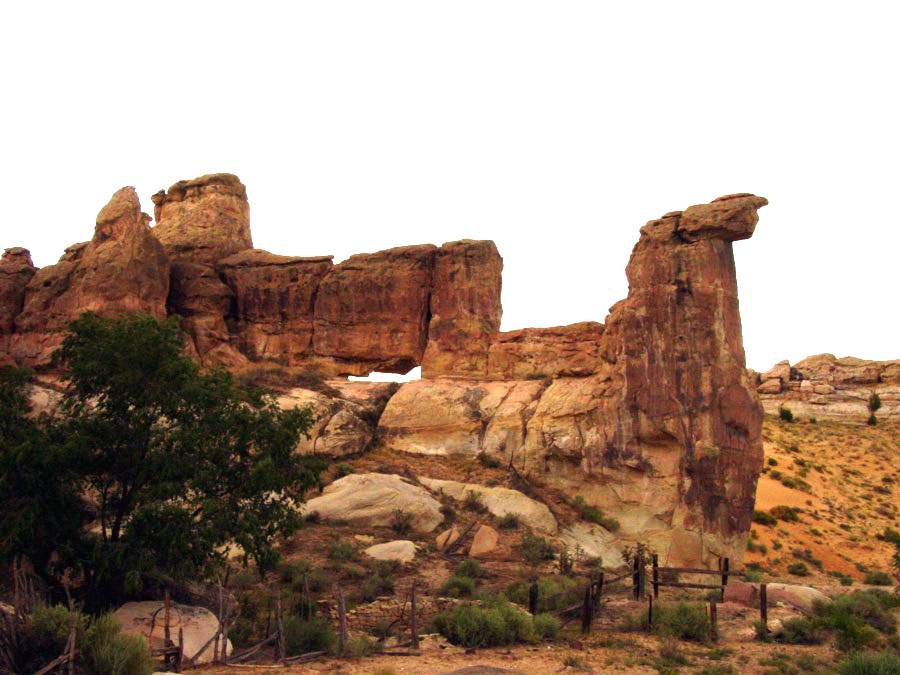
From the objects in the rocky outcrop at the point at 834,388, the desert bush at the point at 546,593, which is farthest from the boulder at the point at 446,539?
the rocky outcrop at the point at 834,388

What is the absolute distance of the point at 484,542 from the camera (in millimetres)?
21953

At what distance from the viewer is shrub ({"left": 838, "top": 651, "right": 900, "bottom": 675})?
12234 mm

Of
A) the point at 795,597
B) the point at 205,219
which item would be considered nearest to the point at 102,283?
the point at 205,219

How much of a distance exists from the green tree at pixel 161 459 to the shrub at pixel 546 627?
18.0ft

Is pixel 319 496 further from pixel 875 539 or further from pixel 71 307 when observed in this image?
pixel 875 539

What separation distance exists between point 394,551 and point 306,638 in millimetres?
6812

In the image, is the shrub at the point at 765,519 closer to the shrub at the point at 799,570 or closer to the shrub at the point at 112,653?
the shrub at the point at 799,570

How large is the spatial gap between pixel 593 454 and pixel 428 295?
10368 millimetres

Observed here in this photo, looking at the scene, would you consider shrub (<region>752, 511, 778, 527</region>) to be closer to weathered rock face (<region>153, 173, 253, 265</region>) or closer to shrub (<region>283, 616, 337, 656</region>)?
weathered rock face (<region>153, 173, 253, 265</region>)

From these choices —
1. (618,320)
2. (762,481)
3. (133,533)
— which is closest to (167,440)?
(133,533)

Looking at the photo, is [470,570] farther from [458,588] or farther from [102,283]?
[102,283]

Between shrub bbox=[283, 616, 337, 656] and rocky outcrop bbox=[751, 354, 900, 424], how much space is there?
177 feet

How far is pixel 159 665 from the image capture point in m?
12.1

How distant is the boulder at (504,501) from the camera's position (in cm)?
2400
